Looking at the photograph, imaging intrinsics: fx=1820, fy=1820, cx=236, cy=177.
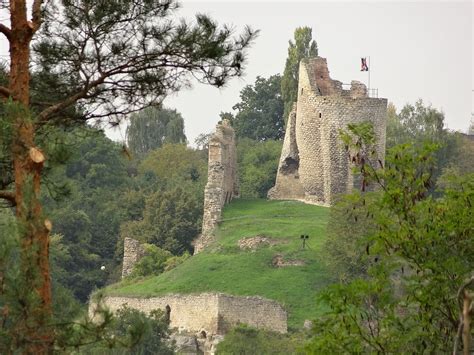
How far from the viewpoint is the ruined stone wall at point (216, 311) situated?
43562mm

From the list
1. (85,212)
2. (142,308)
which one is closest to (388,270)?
(142,308)

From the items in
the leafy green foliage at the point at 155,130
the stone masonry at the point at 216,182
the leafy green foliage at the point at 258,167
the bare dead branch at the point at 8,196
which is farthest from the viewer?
the leafy green foliage at the point at 155,130

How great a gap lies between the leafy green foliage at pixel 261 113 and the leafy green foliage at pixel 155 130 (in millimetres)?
10274

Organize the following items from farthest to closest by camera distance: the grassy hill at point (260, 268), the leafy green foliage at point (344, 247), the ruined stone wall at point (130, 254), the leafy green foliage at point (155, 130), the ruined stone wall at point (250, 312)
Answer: the leafy green foliage at point (155, 130), the ruined stone wall at point (130, 254), the grassy hill at point (260, 268), the leafy green foliage at point (344, 247), the ruined stone wall at point (250, 312)

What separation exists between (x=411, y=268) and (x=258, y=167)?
136 ft

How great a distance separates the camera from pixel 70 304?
1684cm

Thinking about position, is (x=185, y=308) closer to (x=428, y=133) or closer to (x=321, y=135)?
(x=321, y=135)

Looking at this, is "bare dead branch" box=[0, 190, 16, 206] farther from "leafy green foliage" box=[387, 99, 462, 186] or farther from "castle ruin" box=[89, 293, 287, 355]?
"leafy green foliage" box=[387, 99, 462, 186]

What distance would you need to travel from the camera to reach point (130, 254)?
52250 mm

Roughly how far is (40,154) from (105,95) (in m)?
2.74

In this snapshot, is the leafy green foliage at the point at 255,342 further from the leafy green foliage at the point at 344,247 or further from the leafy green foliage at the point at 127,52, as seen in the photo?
the leafy green foliage at the point at 127,52

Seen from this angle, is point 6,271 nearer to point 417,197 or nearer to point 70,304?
point 70,304

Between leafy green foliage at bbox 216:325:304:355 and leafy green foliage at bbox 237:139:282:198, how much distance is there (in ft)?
48.4

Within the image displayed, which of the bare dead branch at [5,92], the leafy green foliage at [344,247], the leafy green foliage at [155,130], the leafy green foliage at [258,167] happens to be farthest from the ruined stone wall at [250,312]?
the leafy green foliage at [155,130]
